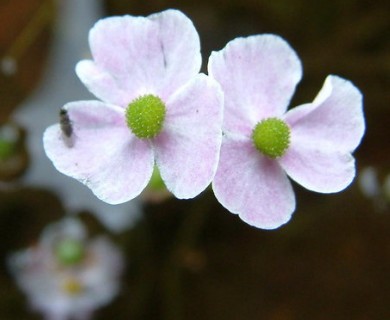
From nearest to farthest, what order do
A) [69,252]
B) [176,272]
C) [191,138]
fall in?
[191,138]
[69,252]
[176,272]

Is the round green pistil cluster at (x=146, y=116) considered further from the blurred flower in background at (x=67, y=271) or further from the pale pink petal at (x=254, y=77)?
the blurred flower in background at (x=67, y=271)

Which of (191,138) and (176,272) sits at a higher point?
Answer: (191,138)

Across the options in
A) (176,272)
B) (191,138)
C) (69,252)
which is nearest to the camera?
(191,138)

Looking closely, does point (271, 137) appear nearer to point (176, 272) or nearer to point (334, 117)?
point (334, 117)

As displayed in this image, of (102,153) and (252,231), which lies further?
(252,231)

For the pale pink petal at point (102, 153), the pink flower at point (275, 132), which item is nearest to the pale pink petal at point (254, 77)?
the pink flower at point (275, 132)

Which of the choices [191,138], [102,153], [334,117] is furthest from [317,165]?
[102,153]
